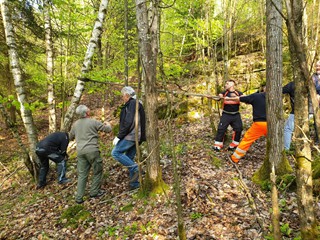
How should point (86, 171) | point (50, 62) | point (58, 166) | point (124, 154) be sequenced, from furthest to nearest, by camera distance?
point (50, 62) < point (58, 166) < point (86, 171) < point (124, 154)

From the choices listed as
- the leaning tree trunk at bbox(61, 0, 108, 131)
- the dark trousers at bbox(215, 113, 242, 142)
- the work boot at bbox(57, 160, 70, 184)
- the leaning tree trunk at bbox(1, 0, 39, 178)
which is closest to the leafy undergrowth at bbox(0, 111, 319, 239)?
the work boot at bbox(57, 160, 70, 184)

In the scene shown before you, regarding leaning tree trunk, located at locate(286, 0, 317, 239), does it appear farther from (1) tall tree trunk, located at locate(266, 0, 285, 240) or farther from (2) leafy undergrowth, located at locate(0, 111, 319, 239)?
(1) tall tree trunk, located at locate(266, 0, 285, 240)

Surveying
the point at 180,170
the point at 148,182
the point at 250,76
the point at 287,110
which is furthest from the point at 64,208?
the point at 250,76

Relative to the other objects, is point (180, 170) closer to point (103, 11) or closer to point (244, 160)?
point (244, 160)

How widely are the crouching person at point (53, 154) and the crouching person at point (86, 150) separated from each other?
1375 mm

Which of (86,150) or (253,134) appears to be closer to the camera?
(86,150)

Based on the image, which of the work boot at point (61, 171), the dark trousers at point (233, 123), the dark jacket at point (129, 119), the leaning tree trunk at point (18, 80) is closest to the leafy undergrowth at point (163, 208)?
the work boot at point (61, 171)

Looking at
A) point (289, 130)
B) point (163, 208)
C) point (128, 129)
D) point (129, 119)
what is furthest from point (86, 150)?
point (289, 130)

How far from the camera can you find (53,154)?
621 centimetres

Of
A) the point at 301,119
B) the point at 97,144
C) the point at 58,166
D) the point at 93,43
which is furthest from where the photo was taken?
the point at 93,43

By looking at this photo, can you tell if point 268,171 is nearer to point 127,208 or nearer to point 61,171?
point 127,208

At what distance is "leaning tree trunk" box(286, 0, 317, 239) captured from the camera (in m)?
1.80

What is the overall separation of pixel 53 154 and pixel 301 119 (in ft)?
20.7

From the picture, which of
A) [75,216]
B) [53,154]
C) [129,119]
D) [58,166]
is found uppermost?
[129,119]
